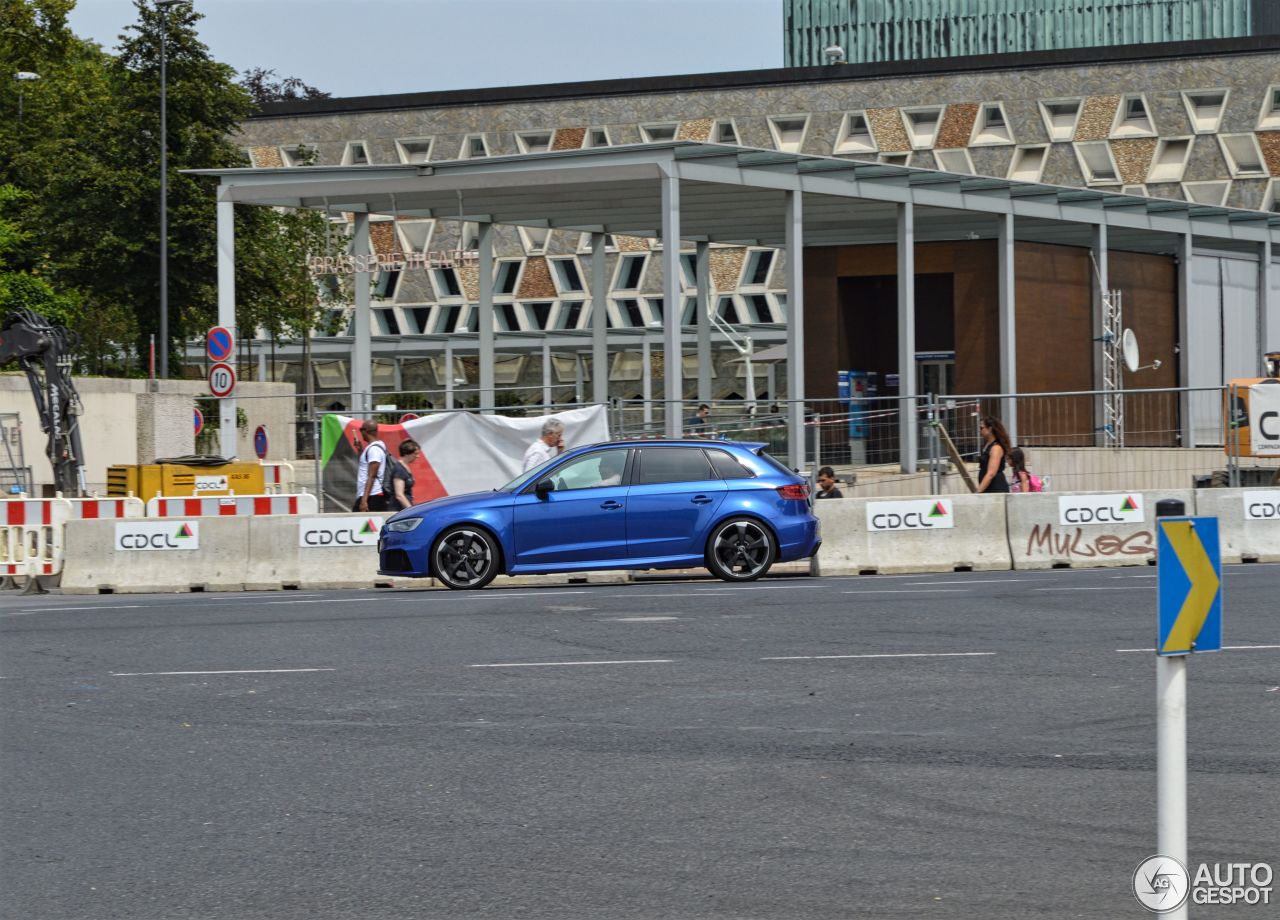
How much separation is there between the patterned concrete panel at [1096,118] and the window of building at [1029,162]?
1368mm

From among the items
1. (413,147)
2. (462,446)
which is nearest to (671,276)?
(462,446)

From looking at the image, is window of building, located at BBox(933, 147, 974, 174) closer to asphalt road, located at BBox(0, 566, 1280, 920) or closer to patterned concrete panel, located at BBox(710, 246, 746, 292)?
patterned concrete panel, located at BBox(710, 246, 746, 292)

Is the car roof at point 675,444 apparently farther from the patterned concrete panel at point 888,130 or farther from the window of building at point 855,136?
the window of building at point 855,136

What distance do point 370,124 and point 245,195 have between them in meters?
40.4

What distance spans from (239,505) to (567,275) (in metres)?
47.2

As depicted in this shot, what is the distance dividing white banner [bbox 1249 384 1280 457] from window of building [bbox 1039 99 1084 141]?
140ft

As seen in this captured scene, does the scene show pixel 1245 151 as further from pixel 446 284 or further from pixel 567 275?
pixel 446 284

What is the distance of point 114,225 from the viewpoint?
2135 inches

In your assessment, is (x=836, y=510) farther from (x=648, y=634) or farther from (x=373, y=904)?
(x=373, y=904)

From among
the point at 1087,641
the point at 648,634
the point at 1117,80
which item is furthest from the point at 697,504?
the point at 1117,80

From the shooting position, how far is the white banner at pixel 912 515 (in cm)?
2028

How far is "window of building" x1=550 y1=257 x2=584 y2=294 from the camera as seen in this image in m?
71.2

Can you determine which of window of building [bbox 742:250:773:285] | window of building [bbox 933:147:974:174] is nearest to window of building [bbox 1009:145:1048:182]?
window of building [bbox 933:147:974:174]

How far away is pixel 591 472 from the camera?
60.8 ft
